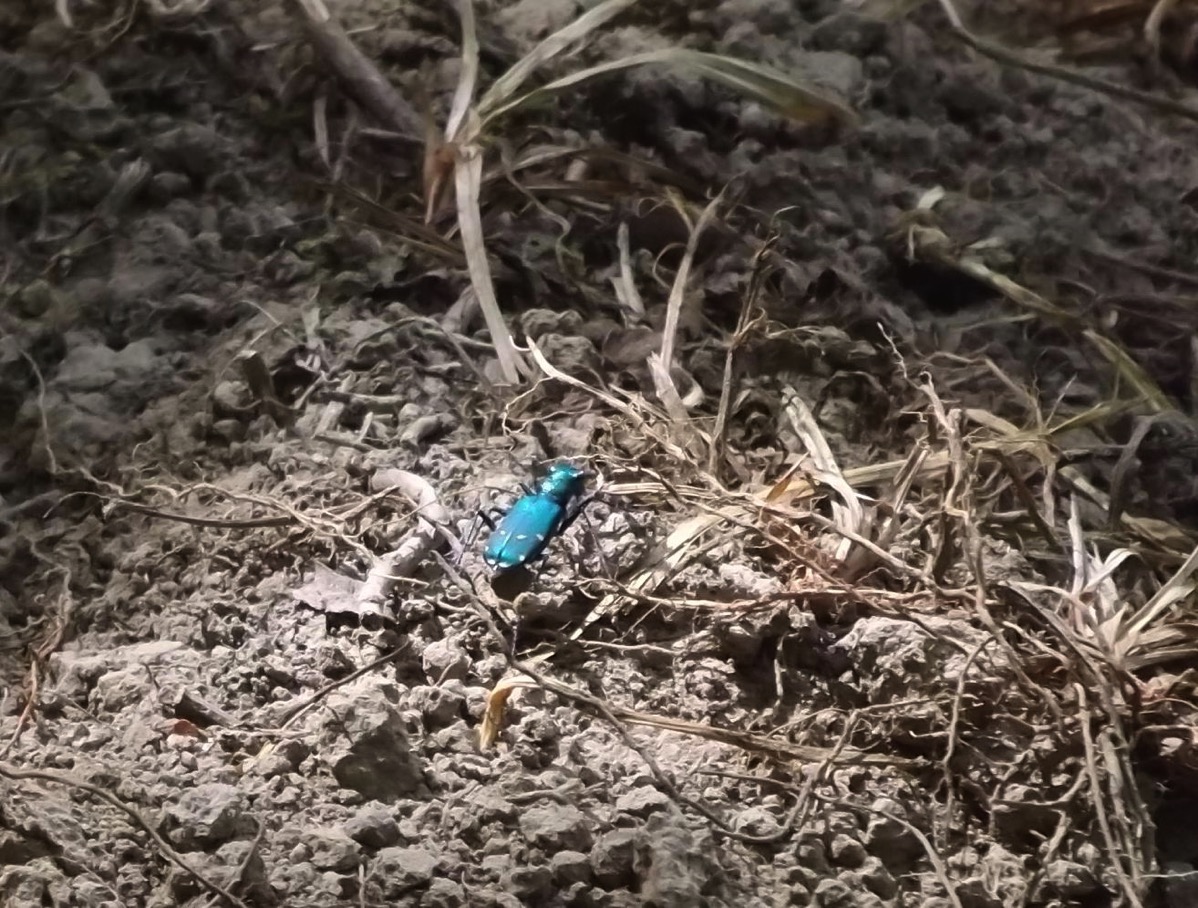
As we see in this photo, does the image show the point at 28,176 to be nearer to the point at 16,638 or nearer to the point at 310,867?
the point at 16,638

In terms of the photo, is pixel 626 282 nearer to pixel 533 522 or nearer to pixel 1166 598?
pixel 533 522

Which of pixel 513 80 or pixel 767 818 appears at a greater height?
pixel 513 80

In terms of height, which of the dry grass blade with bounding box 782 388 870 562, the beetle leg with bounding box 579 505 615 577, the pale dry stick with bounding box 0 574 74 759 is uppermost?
the dry grass blade with bounding box 782 388 870 562

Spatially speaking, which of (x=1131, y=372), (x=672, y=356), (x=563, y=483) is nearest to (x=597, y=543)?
(x=563, y=483)

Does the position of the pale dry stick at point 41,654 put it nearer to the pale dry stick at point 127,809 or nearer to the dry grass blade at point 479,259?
the pale dry stick at point 127,809

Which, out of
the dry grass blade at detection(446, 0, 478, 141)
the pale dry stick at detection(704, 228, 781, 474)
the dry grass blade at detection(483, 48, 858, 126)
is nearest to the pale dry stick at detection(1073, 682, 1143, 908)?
the pale dry stick at detection(704, 228, 781, 474)

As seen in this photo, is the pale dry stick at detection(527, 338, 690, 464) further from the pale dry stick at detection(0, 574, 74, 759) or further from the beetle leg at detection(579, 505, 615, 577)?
the pale dry stick at detection(0, 574, 74, 759)

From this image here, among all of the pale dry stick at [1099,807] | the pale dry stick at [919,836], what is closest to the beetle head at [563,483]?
the pale dry stick at [919,836]

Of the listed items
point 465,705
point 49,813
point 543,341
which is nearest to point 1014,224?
point 543,341
